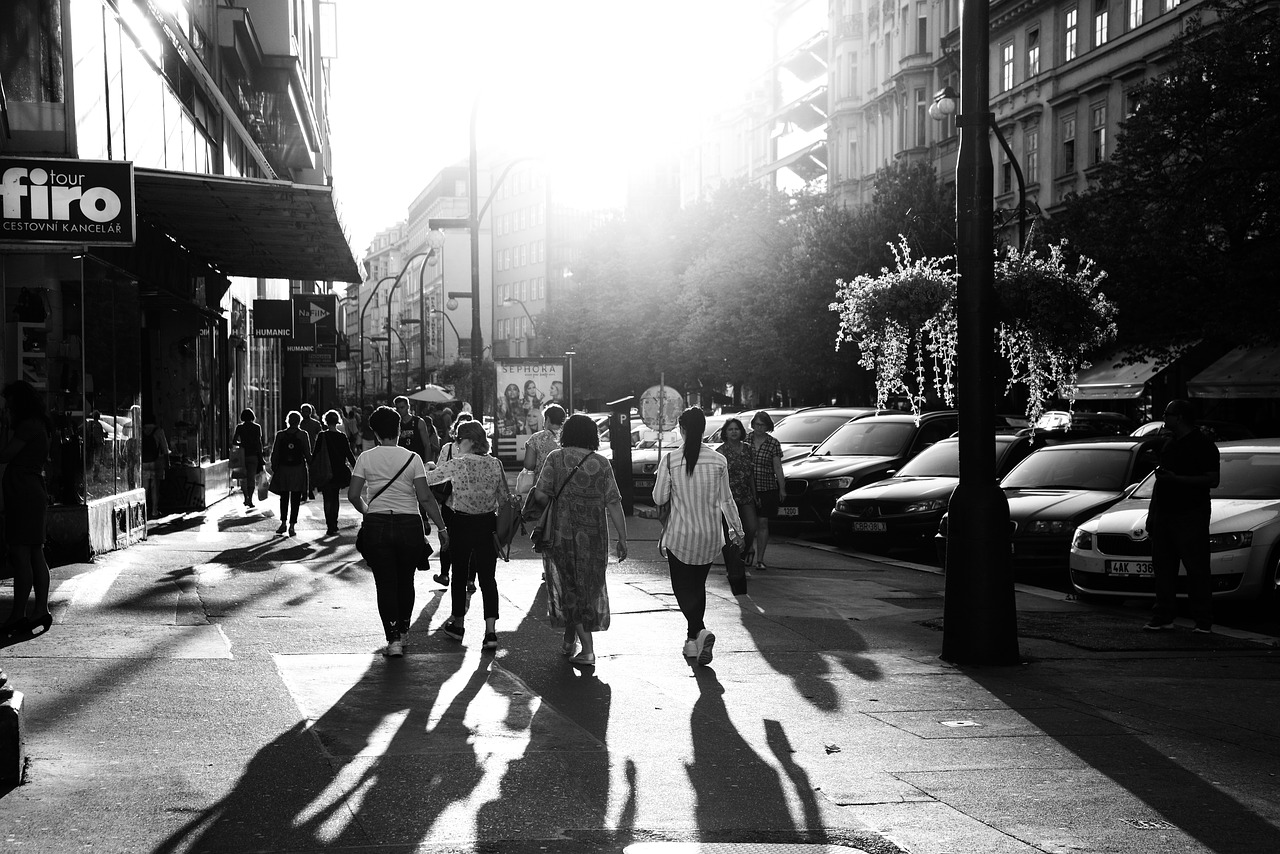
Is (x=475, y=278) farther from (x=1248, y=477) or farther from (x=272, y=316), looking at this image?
(x=1248, y=477)

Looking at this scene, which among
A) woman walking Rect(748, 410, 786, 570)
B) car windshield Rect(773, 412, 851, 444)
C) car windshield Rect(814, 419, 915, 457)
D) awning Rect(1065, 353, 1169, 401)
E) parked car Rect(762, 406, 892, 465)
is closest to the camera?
woman walking Rect(748, 410, 786, 570)

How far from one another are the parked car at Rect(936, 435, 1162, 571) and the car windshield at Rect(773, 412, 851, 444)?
6931mm

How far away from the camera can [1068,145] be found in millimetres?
47344

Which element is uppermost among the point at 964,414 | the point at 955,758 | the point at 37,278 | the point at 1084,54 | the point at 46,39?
the point at 1084,54

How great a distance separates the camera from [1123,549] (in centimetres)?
1285

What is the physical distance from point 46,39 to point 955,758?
12.1m

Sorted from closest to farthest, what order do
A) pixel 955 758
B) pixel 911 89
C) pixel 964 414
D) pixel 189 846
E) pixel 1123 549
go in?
pixel 189 846, pixel 955 758, pixel 964 414, pixel 1123 549, pixel 911 89

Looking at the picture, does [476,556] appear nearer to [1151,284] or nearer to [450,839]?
[450,839]

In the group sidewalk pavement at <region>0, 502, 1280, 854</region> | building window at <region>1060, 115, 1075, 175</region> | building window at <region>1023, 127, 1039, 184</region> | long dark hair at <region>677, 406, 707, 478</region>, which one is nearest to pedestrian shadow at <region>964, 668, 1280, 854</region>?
sidewalk pavement at <region>0, 502, 1280, 854</region>

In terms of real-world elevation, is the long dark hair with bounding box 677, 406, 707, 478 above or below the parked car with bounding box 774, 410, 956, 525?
above

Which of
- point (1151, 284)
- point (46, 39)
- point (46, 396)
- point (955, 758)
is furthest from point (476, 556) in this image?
point (1151, 284)

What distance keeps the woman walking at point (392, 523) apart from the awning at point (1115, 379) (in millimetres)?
28879

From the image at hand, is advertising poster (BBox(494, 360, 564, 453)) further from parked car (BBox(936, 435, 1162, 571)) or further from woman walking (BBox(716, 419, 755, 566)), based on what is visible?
woman walking (BBox(716, 419, 755, 566))

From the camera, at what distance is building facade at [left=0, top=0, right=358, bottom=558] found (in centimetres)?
1489
